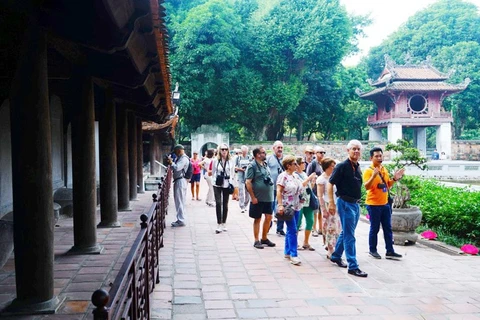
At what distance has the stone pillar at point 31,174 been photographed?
12.9 feet

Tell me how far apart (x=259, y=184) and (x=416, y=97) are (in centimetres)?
3881

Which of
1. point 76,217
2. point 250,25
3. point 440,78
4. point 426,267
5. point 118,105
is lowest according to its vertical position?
point 426,267

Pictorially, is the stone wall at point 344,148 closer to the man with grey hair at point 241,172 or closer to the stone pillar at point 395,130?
the stone pillar at point 395,130

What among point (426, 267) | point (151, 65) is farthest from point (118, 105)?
point (426, 267)

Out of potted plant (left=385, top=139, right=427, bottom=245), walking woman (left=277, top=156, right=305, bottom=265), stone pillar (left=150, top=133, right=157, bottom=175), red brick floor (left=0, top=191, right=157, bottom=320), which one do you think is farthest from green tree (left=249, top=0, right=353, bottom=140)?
walking woman (left=277, top=156, right=305, bottom=265)

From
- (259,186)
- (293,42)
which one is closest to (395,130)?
(293,42)

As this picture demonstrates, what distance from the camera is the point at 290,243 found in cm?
659

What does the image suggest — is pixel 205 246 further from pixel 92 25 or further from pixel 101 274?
pixel 92 25

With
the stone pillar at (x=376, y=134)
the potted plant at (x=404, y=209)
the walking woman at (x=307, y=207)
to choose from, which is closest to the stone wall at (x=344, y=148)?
the stone pillar at (x=376, y=134)

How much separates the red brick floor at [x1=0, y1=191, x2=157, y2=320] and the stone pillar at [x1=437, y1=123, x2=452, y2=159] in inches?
1524

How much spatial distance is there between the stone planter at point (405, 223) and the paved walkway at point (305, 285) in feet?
0.68

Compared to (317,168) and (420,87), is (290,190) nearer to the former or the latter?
(317,168)

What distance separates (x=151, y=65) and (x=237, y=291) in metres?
3.41

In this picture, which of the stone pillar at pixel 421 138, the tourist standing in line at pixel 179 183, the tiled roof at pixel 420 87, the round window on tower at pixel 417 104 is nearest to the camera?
the tourist standing in line at pixel 179 183
